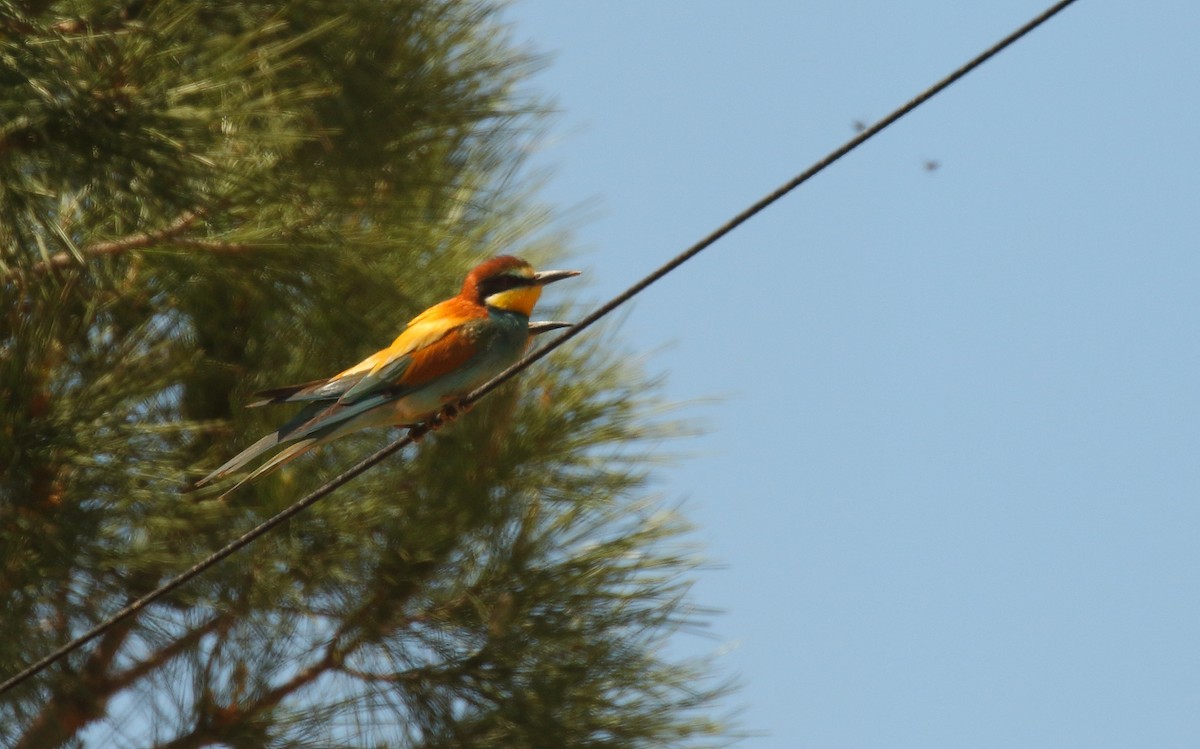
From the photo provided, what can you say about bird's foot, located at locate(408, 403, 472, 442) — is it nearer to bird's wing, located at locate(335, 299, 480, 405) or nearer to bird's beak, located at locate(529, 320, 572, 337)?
bird's wing, located at locate(335, 299, 480, 405)

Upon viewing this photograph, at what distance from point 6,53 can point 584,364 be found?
141 cm

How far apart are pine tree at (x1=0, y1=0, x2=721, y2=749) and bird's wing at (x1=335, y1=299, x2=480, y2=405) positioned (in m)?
0.25

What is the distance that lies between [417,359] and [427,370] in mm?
22

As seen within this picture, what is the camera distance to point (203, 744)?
2848mm

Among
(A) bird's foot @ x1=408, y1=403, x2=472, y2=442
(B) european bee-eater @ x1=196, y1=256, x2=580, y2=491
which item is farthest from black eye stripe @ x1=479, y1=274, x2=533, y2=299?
(A) bird's foot @ x1=408, y1=403, x2=472, y2=442

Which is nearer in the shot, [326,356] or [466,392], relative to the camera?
[466,392]

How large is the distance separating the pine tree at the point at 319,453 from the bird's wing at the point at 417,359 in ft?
0.82

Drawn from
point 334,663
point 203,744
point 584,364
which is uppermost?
point 584,364

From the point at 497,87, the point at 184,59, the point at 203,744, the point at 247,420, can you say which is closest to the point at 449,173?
the point at 497,87

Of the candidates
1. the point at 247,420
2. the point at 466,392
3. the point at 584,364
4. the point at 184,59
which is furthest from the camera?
the point at 584,364

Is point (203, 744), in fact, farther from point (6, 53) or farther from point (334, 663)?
point (6, 53)

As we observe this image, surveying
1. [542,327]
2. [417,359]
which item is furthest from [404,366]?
[542,327]

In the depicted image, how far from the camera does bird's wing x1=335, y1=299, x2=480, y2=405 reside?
94.3 inches

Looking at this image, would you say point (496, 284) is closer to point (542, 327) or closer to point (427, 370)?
point (542, 327)
